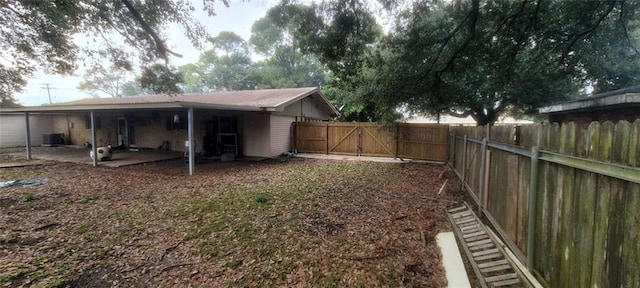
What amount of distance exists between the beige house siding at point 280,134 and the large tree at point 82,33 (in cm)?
460

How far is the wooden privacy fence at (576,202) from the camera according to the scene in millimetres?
1463

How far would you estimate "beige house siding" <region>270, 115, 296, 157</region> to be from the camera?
12.3m

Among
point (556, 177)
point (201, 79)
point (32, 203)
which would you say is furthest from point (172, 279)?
point (201, 79)

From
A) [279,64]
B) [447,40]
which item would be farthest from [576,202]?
[279,64]

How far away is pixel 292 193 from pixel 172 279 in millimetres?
3677

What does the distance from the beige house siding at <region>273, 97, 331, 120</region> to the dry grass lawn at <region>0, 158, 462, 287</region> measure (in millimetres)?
6293

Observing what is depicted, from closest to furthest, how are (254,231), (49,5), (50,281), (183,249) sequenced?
(50,281) → (183,249) → (254,231) → (49,5)

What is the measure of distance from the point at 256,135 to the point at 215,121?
2.30 m

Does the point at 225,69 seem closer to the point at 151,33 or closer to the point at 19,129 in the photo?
the point at 19,129

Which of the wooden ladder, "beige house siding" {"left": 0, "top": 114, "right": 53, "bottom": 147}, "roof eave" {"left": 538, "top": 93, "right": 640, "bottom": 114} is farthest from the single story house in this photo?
"roof eave" {"left": 538, "top": 93, "right": 640, "bottom": 114}

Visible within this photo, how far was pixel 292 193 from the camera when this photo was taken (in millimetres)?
6531

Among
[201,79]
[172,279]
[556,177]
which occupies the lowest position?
[172,279]

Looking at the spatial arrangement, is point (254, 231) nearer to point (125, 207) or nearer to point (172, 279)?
point (172, 279)

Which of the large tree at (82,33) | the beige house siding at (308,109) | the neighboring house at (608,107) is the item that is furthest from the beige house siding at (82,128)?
the neighboring house at (608,107)
